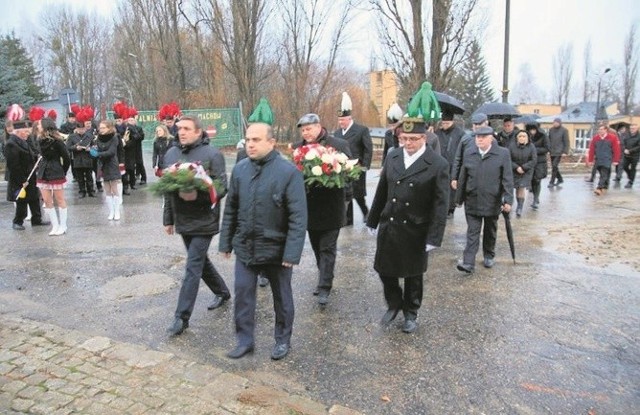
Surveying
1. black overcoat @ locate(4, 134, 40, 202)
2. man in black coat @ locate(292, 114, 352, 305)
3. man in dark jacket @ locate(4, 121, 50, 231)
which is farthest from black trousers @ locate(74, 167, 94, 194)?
man in black coat @ locate(292, 114, 352, 305)

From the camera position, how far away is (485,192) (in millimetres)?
6777

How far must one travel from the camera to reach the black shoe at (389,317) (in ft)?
16.5

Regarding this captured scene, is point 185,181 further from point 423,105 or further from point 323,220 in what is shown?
point 423,105

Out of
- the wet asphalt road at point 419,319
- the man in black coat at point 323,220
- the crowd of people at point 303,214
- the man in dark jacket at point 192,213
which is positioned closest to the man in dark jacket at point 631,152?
the wet asphalt road at point 419,319

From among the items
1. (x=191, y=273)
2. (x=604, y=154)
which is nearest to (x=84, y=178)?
(x=191, y=273)

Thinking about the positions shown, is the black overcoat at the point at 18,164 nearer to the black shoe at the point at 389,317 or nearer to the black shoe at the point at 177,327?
the black shoe at the point at 177,327

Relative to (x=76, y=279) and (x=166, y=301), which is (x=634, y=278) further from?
(x=76, y=279)

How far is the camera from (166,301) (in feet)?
18.8

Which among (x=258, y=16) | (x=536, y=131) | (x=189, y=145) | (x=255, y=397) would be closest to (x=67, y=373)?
(x=255, y=397)

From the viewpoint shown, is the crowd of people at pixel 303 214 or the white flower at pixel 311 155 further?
the white flower at pixel 311 155

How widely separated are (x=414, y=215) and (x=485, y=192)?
7.82ft

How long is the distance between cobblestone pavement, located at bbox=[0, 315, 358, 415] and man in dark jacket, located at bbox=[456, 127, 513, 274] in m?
3.77

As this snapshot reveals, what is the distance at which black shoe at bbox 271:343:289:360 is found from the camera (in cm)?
435

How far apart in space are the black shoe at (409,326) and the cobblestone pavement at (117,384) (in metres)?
1.45
